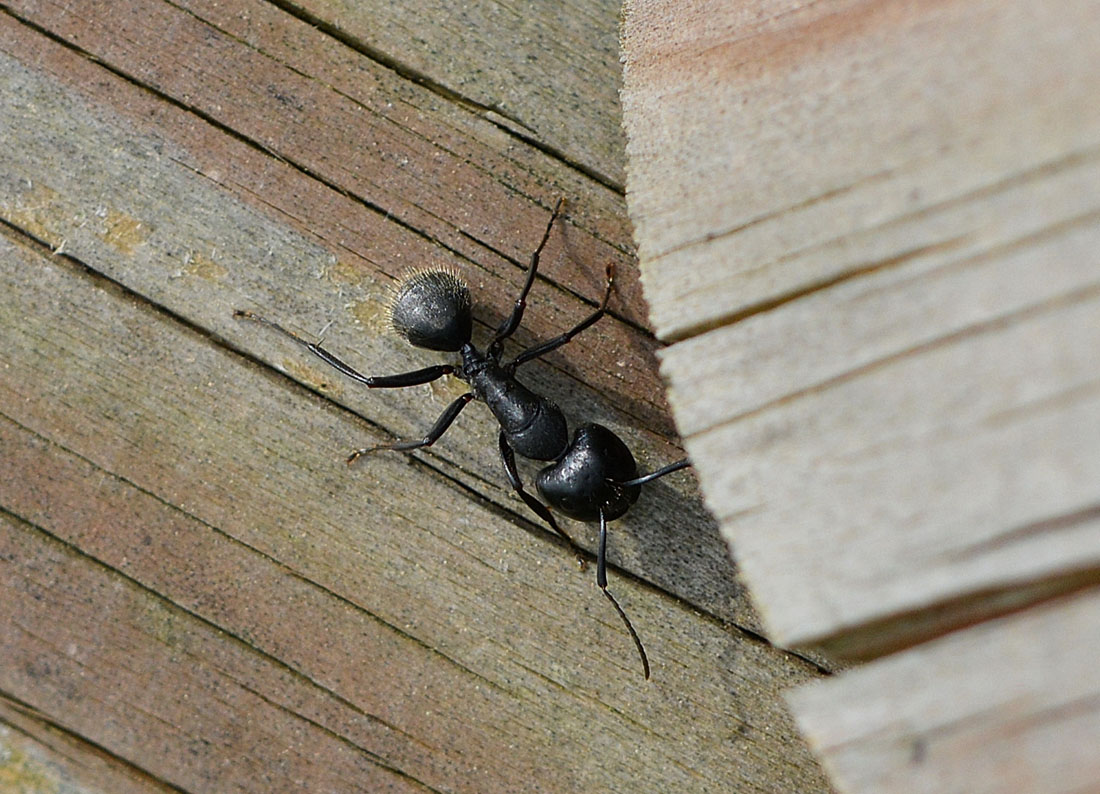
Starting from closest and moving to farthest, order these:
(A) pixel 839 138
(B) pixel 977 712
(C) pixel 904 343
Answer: (B) pixel 977 712, (C) pixel 904 343, (A) pixel 839 138

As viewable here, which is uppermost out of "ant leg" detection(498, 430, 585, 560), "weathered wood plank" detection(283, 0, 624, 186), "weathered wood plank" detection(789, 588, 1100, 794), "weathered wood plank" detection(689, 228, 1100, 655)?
"weathered wood plank" detection(283, 0, 624, 186)

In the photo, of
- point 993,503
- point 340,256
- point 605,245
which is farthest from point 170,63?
point 993,503

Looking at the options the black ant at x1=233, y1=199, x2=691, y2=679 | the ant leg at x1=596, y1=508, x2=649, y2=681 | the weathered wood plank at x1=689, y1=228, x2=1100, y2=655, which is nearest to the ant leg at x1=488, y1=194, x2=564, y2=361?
the black ant at x1=233, y1=199, x2=691, y2=679

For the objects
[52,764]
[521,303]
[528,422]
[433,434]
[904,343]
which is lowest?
[52,764]

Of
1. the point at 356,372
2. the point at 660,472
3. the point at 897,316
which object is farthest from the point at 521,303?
the point at 897,316

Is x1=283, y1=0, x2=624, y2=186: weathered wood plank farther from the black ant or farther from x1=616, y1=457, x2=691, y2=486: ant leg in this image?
x1=616, y1=457, x2=691, y2=486: ant leg

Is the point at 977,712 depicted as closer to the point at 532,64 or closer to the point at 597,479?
the point at 597,479
